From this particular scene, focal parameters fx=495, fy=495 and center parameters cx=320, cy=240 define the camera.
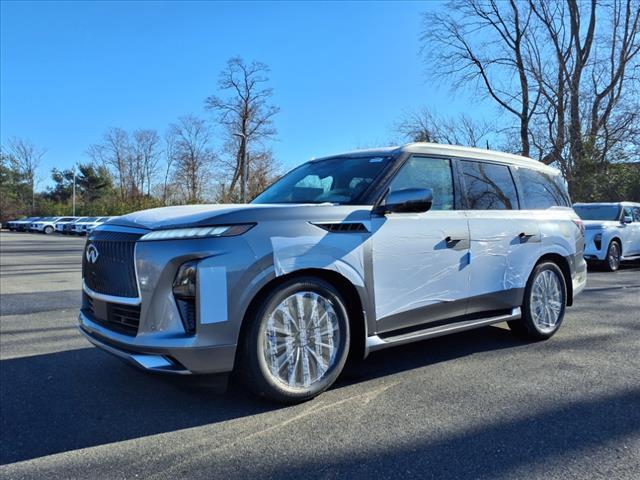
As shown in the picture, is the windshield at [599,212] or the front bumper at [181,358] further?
the windshield at [599,212]

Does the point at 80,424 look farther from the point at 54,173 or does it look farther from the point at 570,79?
the point at 54,173

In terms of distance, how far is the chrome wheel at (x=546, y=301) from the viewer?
16.7 feet

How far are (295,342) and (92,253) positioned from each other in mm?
1606

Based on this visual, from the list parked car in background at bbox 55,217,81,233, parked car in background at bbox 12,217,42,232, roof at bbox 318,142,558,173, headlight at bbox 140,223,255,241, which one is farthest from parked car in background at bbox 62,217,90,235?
headlight at bbox 140,223,255,241

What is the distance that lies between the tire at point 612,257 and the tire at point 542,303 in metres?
8.18

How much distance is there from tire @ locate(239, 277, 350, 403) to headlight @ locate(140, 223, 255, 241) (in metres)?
0.49

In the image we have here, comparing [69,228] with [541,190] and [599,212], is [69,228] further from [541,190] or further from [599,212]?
[541,190]

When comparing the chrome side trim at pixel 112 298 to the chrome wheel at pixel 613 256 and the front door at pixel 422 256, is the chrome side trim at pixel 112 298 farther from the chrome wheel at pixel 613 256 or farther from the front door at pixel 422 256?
the chrome wheel at pixel 613 256

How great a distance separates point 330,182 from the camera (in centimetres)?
424

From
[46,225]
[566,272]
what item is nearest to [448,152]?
[566,272]

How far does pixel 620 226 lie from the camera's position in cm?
1259

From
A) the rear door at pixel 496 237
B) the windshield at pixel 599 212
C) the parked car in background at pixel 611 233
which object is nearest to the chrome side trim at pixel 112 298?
the rear door at pixel 496 237

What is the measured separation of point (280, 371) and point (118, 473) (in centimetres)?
114

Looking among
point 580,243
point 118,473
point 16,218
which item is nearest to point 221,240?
point 118,473
